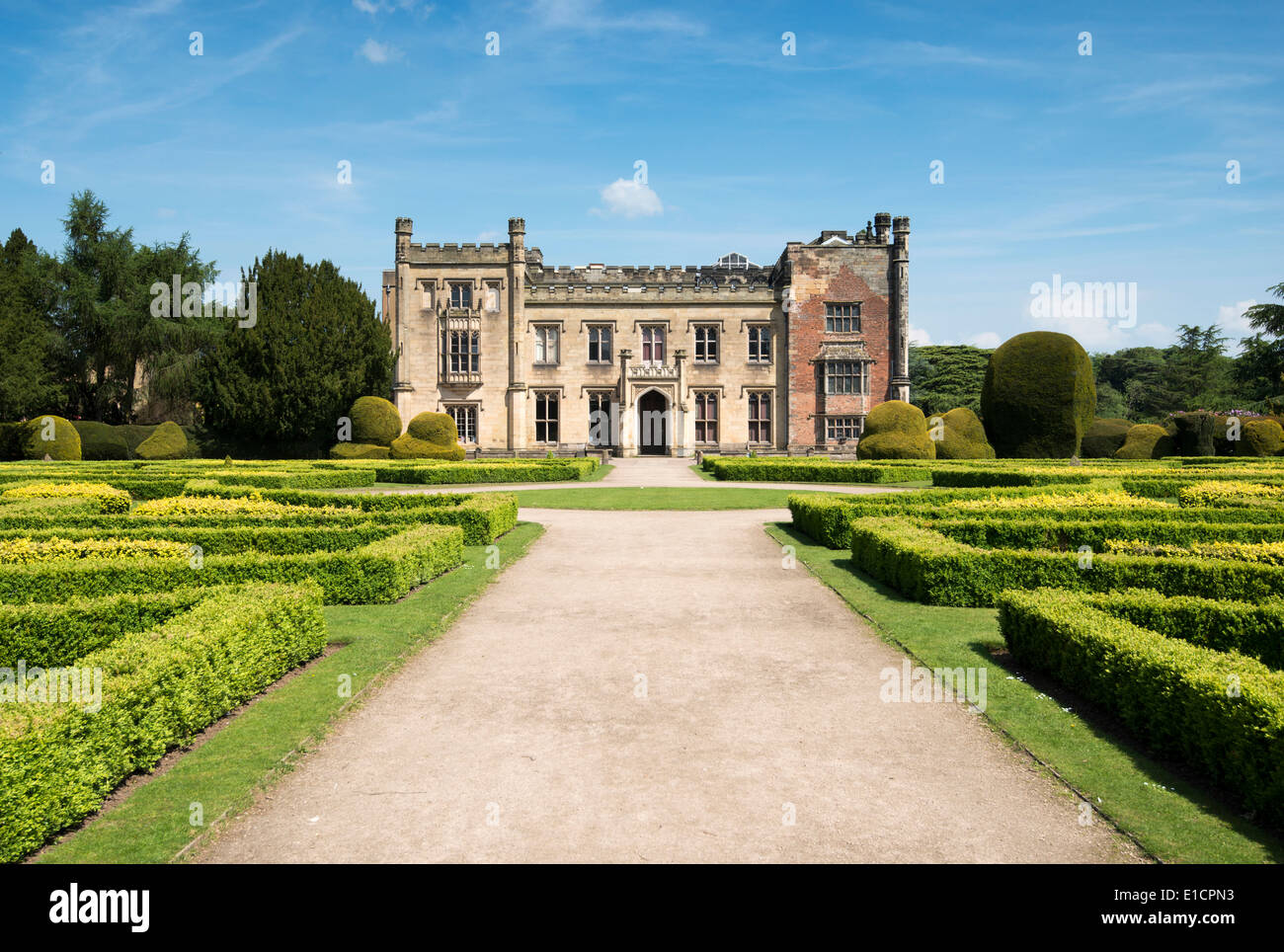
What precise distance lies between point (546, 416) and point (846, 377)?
710 inches

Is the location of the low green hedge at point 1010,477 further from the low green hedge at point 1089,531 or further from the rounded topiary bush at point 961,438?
the rounded topiary bush at point 961,438

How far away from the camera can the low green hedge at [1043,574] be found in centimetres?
927

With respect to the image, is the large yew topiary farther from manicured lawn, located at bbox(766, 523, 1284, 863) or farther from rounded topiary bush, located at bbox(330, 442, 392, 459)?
manicured lawn, located at bbox(766, 523, 1284, 863)

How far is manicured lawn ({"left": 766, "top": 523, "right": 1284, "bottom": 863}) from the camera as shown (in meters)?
4.40

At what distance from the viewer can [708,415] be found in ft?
162

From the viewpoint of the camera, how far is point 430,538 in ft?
38.3

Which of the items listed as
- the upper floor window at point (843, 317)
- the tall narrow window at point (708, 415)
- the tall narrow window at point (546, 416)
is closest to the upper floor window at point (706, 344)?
the tall narrow window at point (708, 415)

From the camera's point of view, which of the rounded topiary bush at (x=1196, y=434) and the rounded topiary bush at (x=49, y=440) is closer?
the rounded topiary bush at (x=1196, y=434)

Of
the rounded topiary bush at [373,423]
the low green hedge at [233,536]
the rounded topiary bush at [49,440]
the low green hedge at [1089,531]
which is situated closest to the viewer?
the low green hedge at [233,536]

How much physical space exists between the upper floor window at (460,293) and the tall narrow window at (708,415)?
15001 millimetres

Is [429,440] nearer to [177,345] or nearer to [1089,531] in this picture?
[177,345]

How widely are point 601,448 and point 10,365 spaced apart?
97.5 ft

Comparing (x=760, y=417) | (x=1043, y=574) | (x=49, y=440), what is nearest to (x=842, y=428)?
(x=760, y=417)
